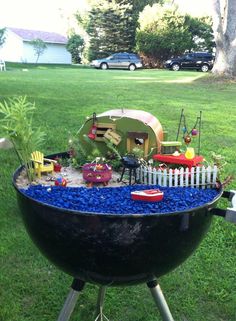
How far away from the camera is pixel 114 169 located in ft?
5.47

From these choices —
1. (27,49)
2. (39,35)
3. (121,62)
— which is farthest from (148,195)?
(39,35)

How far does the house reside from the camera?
31.0 meters

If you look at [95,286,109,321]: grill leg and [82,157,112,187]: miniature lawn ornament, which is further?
[95,286,109,321]: grill leg

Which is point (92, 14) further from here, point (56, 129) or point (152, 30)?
point (56, 129)

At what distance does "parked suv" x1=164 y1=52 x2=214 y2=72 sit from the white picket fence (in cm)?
2064

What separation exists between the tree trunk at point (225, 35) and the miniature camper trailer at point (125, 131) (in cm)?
1046

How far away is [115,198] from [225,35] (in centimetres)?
1156

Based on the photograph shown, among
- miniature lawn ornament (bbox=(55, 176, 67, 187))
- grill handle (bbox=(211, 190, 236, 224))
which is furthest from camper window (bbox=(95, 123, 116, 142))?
grill handle (bbox=(211, 190, 236, 224))

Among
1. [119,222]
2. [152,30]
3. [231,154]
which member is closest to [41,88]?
[231,154]

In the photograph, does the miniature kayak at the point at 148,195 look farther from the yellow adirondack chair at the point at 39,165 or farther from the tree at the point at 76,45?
the tree at the point at 76,45

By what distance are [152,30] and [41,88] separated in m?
15.8

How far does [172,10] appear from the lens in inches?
933

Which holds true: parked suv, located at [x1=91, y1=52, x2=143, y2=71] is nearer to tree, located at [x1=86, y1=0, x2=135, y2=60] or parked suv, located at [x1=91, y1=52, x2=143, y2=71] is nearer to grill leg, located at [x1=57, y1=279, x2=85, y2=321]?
tree, located at [x1=86, y1=0, x2=135, y2=60]

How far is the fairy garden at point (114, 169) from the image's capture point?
4.08 ft
